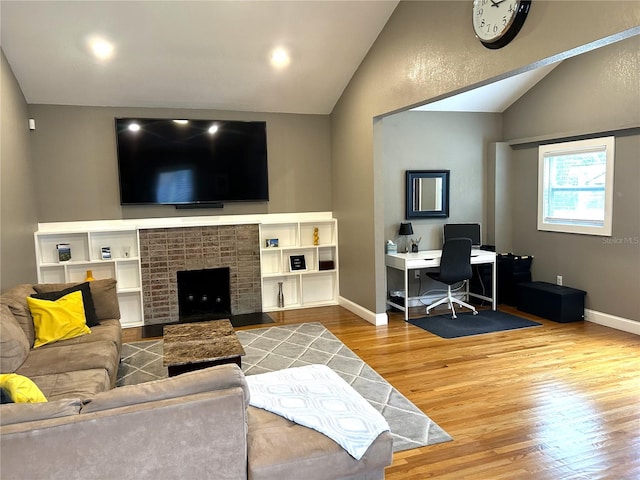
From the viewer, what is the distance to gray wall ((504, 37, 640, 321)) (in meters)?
4.83

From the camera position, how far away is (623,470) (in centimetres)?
255

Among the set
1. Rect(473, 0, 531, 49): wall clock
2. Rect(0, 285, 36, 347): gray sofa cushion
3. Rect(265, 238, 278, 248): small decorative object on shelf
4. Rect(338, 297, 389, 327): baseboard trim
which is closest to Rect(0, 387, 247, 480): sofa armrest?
Rect(0, 285, 36, 347): gray sofa cushion

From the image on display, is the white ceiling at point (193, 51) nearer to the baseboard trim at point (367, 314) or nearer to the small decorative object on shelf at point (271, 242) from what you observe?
the small decorative object on shelf at point (271, 242)

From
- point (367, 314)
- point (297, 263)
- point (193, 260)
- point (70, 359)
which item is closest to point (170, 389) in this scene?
point (70, 359)

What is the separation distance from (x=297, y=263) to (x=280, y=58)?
2.56 metres

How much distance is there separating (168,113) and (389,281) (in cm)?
346

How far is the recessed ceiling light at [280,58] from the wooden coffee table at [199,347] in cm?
287

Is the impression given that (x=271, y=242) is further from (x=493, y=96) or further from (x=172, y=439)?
(x=172, y=439)

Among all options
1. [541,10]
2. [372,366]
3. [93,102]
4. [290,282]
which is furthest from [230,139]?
[541,10]

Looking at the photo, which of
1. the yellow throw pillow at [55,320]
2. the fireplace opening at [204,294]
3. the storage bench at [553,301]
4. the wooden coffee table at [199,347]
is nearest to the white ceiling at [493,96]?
the storage bench at [553,301]

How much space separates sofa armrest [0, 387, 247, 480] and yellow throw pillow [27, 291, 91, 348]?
2.25 meters

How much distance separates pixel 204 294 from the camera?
5.95 metres

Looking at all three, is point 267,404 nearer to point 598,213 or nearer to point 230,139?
point 230,139

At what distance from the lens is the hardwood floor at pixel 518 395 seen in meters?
2.63
